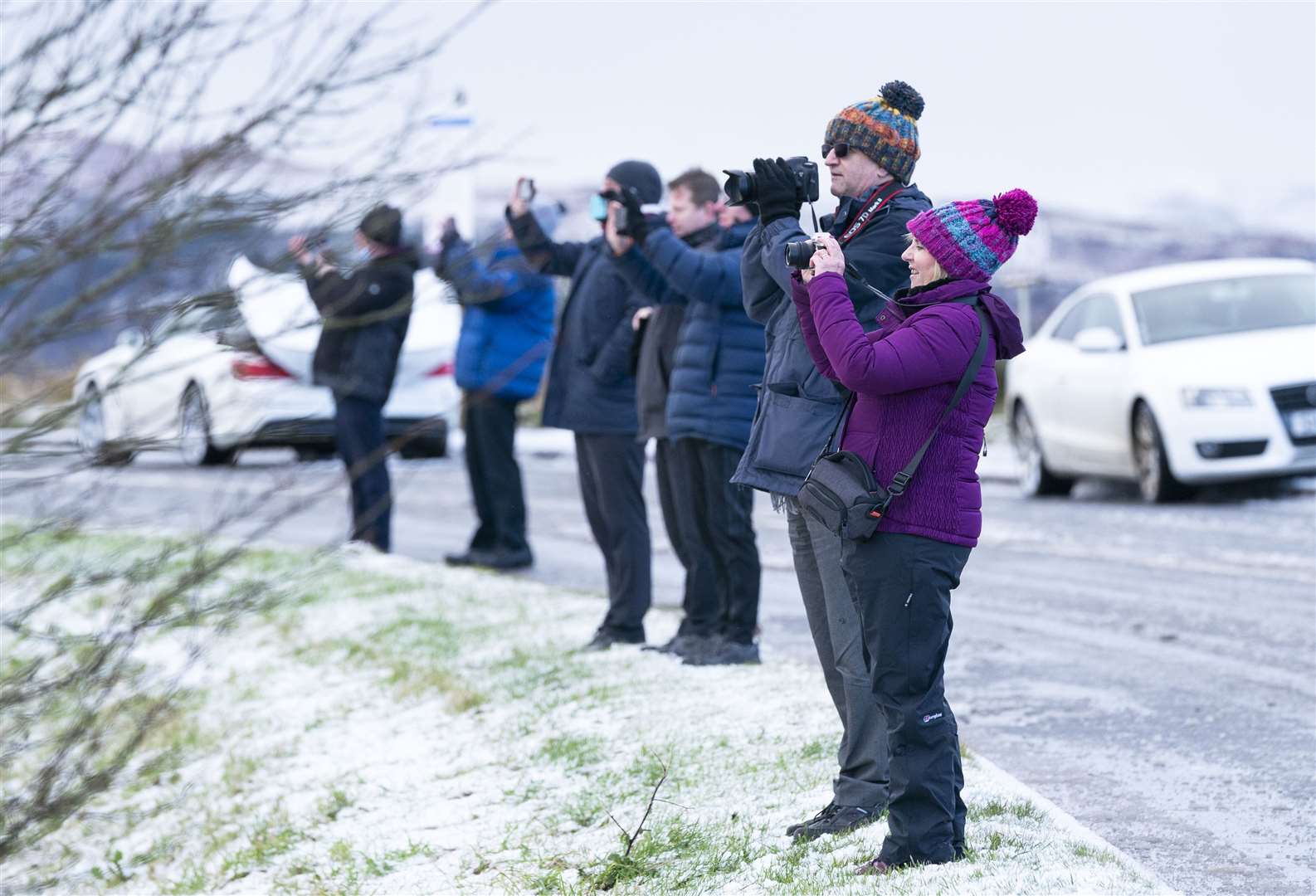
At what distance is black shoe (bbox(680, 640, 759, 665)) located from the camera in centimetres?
754

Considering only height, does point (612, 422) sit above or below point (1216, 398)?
above

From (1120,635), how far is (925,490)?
14.6 ft

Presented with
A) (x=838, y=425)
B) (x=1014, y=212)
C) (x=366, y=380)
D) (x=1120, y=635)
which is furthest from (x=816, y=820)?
(x=366, y=380)

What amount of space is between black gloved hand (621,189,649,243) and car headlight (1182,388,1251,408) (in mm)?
6741

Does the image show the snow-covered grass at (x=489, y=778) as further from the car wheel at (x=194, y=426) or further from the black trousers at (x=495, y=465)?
the black trousers at (x=495, y=465)

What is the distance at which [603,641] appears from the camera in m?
8.28

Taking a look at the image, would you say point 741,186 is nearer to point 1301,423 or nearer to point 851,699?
point 851,699

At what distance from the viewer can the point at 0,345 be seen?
462 cm

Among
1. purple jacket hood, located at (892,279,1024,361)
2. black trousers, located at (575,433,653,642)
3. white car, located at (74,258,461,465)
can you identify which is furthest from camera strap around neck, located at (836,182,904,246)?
black trousers, located at (575,433,653,642)

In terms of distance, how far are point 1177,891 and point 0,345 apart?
119 inches

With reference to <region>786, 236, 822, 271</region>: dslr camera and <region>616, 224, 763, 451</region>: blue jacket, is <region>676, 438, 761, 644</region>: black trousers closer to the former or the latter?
<region>616, 224, 763, 451</region>: blue jacket

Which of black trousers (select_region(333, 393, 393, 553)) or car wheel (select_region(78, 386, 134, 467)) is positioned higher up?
car wheel (select_region(78, 386, 134, 467))

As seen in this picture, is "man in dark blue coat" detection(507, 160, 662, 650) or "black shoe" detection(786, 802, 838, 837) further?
"man in dark blue coat" detection(507, 160, 662, 650)

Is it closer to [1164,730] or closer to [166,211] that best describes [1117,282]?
[1164,730]
